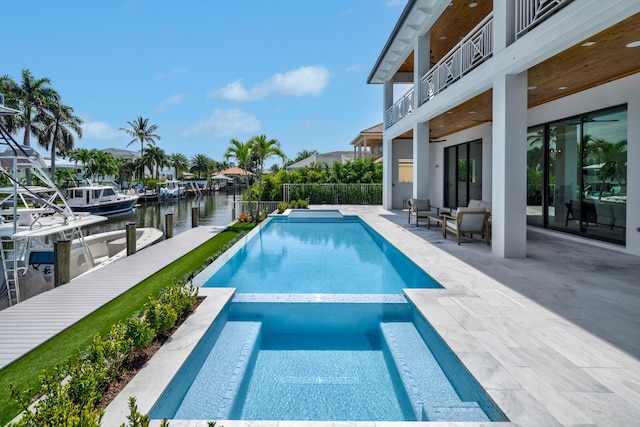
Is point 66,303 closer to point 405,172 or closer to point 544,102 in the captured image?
point 544,102

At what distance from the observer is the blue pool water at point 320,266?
5922mm

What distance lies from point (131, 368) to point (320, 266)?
468cm

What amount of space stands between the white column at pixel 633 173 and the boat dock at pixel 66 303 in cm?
929

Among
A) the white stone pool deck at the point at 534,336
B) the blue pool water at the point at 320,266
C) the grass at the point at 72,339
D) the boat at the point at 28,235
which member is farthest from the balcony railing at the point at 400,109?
the boat at the point at 28,235

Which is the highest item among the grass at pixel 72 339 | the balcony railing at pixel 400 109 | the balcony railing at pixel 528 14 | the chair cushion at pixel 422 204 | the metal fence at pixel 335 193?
the balcony railing at pixel 400 109

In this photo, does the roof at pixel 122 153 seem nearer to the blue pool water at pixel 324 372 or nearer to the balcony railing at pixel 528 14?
the balcony railing at pixel 528 14

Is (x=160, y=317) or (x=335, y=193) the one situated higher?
(x=335, y=193)

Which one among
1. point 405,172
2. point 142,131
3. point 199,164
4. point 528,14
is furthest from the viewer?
point 199,164

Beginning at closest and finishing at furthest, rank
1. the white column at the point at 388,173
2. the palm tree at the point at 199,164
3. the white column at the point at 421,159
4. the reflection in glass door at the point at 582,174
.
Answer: the reflection in glass door at the point at 582,174 → the white column at the point at 421,159 → the white column at the point at 388,173 → the palm tree at the point at 199,164

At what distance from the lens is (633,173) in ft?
23.4

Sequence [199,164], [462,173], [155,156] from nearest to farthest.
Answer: [462,173]
[155,156]
[199,164]

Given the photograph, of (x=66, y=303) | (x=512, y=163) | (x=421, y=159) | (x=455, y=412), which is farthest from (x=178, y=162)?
(x=455, y=412)

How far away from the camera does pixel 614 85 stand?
7.61 m

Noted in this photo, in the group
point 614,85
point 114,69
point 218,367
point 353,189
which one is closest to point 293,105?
point 114,69
